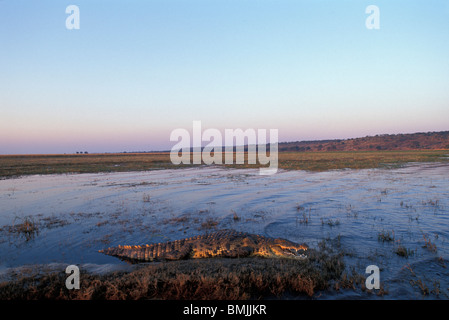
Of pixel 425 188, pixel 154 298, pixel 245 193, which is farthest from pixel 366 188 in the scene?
pixel 154 298

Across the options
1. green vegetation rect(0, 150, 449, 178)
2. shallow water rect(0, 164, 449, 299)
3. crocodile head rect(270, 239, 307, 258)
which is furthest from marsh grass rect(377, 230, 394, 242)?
green vegetation rect(0, 150, 449, 178)

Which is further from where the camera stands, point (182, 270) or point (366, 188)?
point (366, 188)

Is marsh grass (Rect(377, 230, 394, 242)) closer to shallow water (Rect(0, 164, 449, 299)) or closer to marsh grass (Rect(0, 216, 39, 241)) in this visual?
shallow water (Rect(0, 164, 449, 299))

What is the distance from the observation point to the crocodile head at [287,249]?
547 centimetres

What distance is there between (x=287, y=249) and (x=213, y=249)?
70.1 inches

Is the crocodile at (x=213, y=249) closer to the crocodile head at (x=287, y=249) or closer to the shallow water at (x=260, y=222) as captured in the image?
the crocodile head at (x=287, y=249)

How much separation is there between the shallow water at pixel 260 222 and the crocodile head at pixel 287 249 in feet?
2.66

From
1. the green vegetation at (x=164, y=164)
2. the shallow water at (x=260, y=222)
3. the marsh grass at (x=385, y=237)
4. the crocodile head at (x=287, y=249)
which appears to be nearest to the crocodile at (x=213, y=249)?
the crocodile head at (x=287, y=249)

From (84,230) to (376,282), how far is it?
814 centimetres

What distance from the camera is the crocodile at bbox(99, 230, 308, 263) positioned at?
18.5ft

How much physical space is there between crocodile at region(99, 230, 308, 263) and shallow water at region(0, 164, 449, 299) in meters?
0.42

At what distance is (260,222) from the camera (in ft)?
28.0

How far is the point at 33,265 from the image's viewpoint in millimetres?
5297
